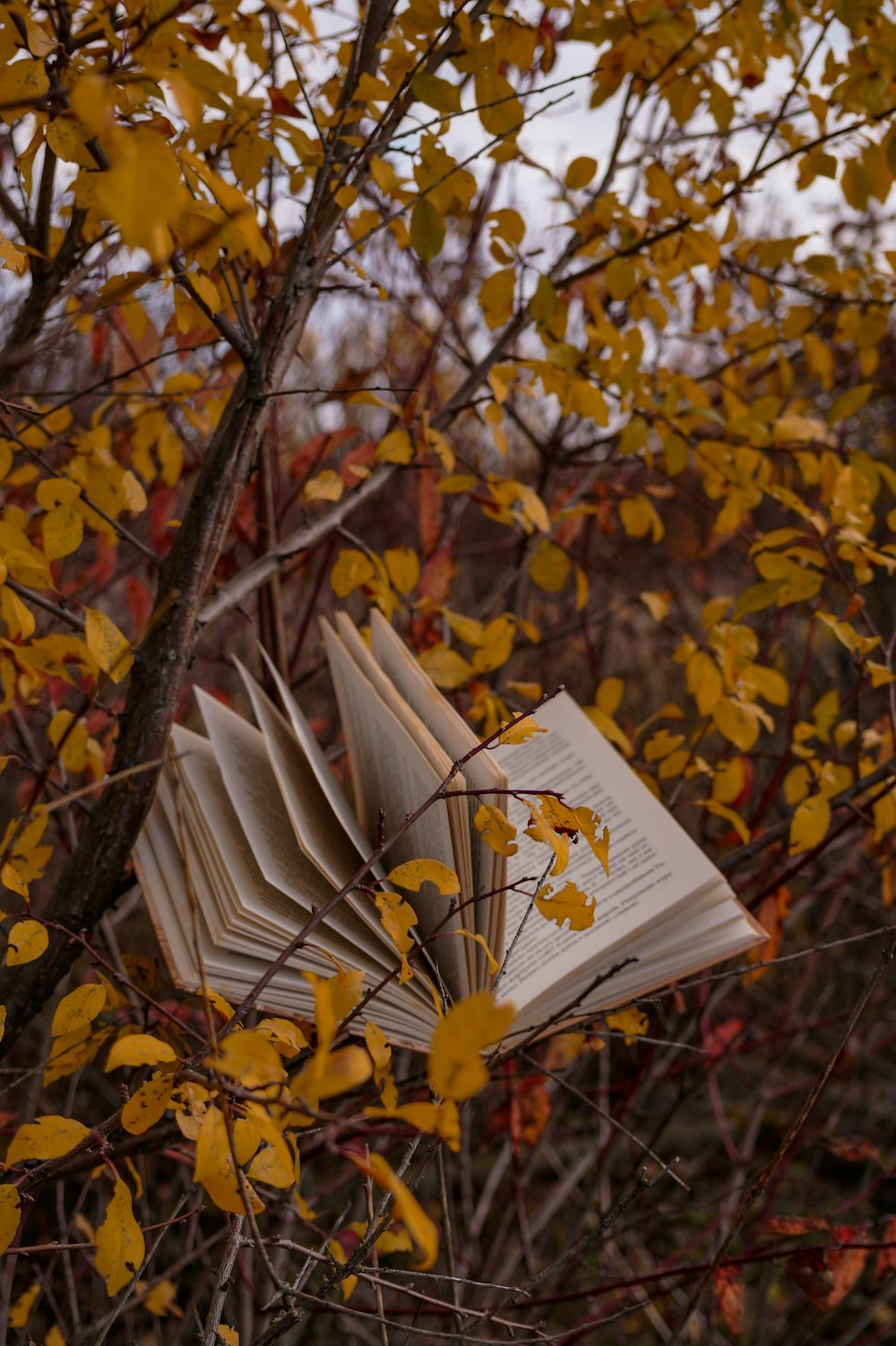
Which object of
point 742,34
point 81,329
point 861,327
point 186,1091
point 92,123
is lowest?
point 186,1091

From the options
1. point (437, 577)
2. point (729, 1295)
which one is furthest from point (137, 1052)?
point (437, 577)

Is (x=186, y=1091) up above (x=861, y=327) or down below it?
below

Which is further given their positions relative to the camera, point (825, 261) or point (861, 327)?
point (861, 327)

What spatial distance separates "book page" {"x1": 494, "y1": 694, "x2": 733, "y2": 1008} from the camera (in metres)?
0.96

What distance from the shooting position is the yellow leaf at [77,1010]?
2.57 ft

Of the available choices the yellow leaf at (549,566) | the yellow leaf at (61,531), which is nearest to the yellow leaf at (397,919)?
the yellow leaf at (61,531)

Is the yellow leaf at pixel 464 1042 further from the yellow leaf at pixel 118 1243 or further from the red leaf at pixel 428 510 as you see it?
the red leaf at pixel 428 510

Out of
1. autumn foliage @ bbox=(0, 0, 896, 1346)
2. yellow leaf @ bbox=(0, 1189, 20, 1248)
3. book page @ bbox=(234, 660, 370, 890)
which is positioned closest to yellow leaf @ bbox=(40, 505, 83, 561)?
autumn foliage @ bbox=(0, 0, 896, 1346)

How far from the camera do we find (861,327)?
1.51 m

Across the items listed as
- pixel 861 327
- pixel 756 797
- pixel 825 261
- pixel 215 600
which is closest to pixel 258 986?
pixel 215 600

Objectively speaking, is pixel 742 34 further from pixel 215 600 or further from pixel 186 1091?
pixel 186 1091

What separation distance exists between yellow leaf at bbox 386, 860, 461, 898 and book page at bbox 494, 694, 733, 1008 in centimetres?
14

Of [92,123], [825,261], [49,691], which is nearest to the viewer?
[92,123]

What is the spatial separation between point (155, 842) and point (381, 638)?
1.11 feet
